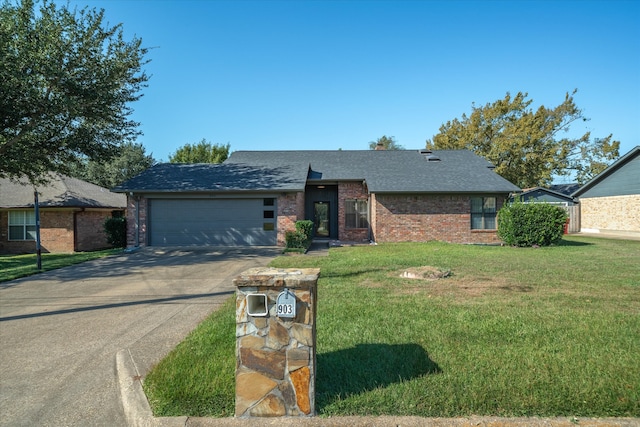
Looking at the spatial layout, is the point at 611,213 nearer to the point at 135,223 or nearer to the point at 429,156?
the point at 429,156

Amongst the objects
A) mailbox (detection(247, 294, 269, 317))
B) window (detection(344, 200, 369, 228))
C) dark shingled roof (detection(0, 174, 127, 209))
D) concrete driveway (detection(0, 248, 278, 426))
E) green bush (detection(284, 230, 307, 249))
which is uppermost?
A: dark shingled roof (detection(0, 174, 127, 209))

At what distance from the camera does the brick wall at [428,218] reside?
1739cm

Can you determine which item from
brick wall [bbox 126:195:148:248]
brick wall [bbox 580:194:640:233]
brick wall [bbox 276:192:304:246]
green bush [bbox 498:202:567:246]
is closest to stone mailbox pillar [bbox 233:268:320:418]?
brick wall [bbox 276:192:304:246]

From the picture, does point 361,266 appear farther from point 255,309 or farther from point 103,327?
point 255,309

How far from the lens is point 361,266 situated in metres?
10.1

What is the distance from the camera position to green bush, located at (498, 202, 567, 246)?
1508 cm

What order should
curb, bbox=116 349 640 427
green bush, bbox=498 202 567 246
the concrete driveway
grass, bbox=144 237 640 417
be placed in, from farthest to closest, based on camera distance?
green bush, bbox=498 202 567 246, the concrete driveway, grass, bbox=144 237 640 417, curb, bbox=116 349 640 427

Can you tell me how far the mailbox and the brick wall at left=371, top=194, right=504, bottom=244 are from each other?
14731 millimetres

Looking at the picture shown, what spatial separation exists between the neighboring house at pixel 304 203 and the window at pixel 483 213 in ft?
0.16

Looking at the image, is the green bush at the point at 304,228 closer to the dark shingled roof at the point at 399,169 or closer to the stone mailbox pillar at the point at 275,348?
the dark shingled roof at the point at 399,169

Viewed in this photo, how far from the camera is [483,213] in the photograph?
57.7ft

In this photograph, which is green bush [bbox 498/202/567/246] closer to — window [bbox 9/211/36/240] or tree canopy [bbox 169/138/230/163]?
window [bbox 9/211/36/240]

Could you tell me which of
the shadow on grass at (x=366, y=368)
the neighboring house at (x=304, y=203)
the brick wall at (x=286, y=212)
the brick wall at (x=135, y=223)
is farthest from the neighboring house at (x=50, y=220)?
the shadow on grass at (x=366, y=368)

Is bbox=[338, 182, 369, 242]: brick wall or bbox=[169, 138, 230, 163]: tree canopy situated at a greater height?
bbox=[169, 138, 230, 163]: tree canopy
